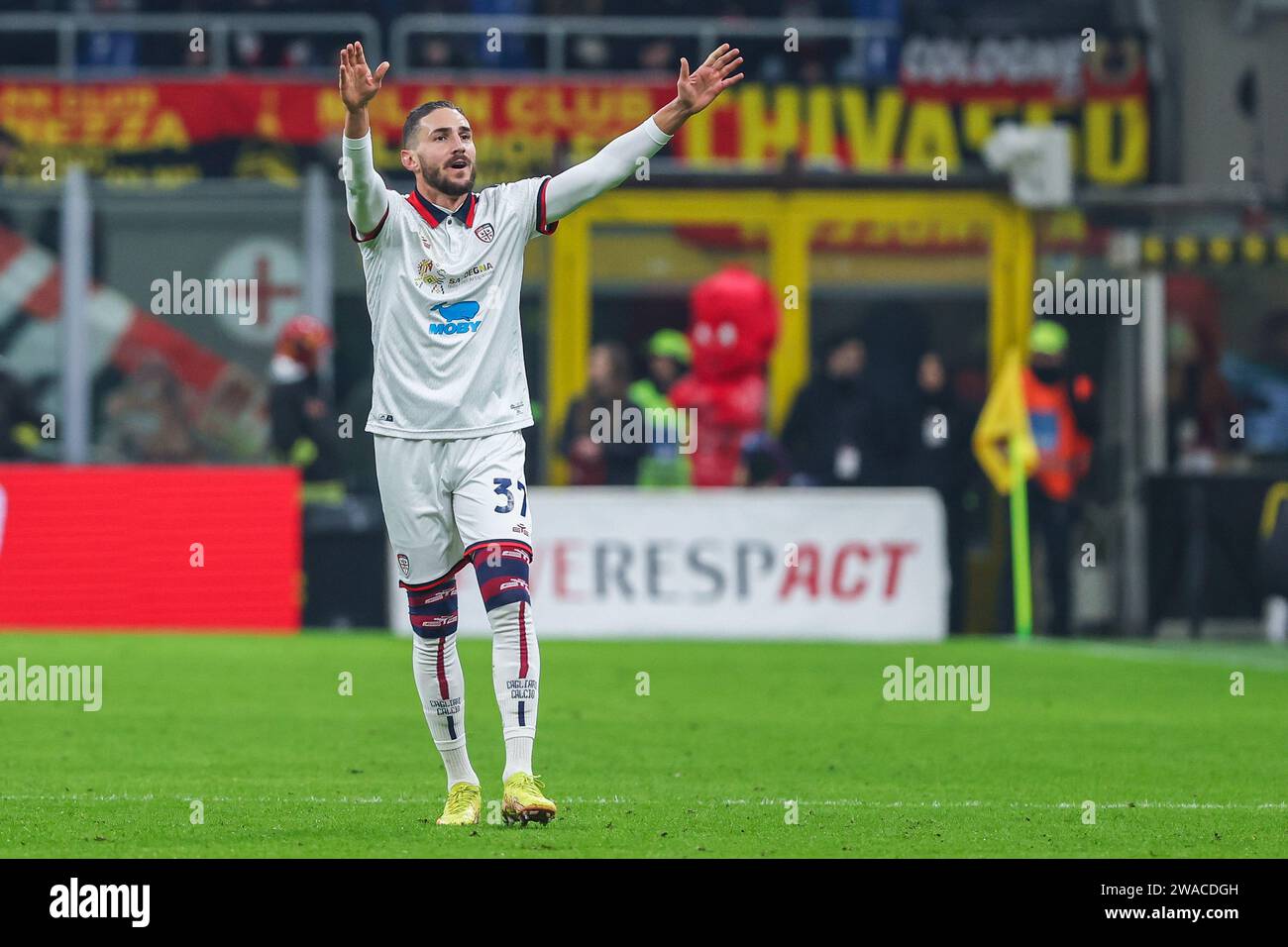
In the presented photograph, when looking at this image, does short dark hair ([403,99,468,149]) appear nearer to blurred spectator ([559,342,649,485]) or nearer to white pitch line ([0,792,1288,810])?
white pitch line ([0,792,1288,810])

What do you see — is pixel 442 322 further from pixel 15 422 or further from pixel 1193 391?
pixel 1193 391

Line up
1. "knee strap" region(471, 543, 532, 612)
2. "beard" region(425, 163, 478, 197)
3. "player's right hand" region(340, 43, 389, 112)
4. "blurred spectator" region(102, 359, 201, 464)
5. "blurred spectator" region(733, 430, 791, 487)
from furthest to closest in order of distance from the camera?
"blurred spectator" region(102, 359, 201, 464)
"blurred spectator" region(733, 430, 791, 487)
"beard" region(425, 163, 478, 197)
"knee strap" region(471, 543, 532, 612)
"player's right hand" region(340, 43, 389, 112)

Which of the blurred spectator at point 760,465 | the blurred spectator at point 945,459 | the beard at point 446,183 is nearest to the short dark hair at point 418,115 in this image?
the beard at point 446,183

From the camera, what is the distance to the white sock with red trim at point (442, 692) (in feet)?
29.0

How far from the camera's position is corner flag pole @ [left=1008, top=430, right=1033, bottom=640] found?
1977 centimetres

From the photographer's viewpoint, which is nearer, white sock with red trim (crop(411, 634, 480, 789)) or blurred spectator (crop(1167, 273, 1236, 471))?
white sock with red trim (crop(411, 634, 480, 789))

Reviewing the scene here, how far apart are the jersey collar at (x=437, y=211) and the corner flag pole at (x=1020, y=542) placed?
37.8 feet

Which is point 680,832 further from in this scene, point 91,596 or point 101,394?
point 101,394

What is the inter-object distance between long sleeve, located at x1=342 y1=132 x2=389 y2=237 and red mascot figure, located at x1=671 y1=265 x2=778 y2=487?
10757mm

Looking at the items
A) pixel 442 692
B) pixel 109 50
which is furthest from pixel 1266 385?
pixel 442 692

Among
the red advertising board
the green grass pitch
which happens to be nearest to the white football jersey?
the green grass pitch

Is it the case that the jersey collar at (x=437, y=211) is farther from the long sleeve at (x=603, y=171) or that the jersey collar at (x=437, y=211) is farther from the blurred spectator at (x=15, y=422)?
the blurred spectator at (x=15, y=422)

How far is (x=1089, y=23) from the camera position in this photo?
25.3 m

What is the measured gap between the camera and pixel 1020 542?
19875mm
